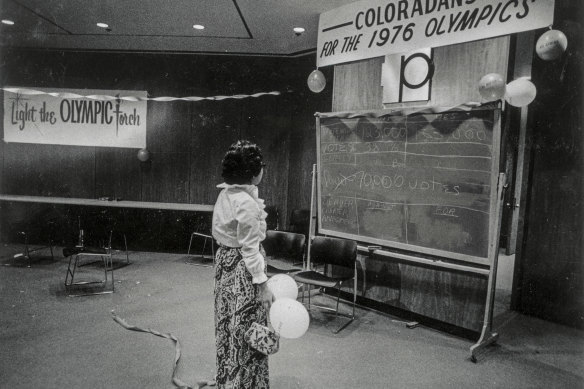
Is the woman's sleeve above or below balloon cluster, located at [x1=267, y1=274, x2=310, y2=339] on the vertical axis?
above

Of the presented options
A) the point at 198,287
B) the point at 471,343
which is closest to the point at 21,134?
the point at 198,287

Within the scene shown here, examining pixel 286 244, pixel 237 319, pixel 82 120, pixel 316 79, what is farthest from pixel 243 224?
pixel 82 120

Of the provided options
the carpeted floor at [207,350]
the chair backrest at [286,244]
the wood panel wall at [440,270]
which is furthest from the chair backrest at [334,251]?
the carpeted floor at [207,350]

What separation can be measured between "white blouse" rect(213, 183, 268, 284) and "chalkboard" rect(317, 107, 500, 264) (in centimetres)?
204

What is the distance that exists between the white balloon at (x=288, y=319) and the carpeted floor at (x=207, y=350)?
2.44 feet

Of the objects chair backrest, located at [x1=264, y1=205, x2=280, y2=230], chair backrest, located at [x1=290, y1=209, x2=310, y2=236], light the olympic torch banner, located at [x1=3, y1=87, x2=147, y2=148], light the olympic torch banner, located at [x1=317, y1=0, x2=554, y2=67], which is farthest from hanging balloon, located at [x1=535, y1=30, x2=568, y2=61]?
light the olympic torch banner, located at [x1=3, y1=87, x2=147, y2=148]

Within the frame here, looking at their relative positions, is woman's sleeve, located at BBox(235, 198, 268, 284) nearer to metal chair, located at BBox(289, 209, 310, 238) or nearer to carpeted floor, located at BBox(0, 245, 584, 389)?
carpeted floor, located at BBox(0, 245, 584, 389)

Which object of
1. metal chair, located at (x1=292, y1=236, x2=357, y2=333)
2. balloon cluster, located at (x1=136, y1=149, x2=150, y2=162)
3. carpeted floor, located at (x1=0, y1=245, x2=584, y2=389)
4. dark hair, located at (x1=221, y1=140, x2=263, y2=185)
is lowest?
carpeted floor, located at (x1=0, y1=245, x2=584, y2=389)

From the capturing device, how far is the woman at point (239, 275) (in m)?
2.22

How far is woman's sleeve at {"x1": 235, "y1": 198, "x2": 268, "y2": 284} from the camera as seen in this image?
2156 mm

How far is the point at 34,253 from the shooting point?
6.46m

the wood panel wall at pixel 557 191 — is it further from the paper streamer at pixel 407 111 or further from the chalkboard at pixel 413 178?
the paper streamer at pixel 407 111

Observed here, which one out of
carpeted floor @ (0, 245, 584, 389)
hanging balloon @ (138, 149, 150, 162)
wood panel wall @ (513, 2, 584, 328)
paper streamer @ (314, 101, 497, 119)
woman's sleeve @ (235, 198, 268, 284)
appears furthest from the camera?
hanging balloon @ (138, 149, 150, 162)

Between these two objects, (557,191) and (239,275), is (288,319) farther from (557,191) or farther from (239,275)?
(557,191)
